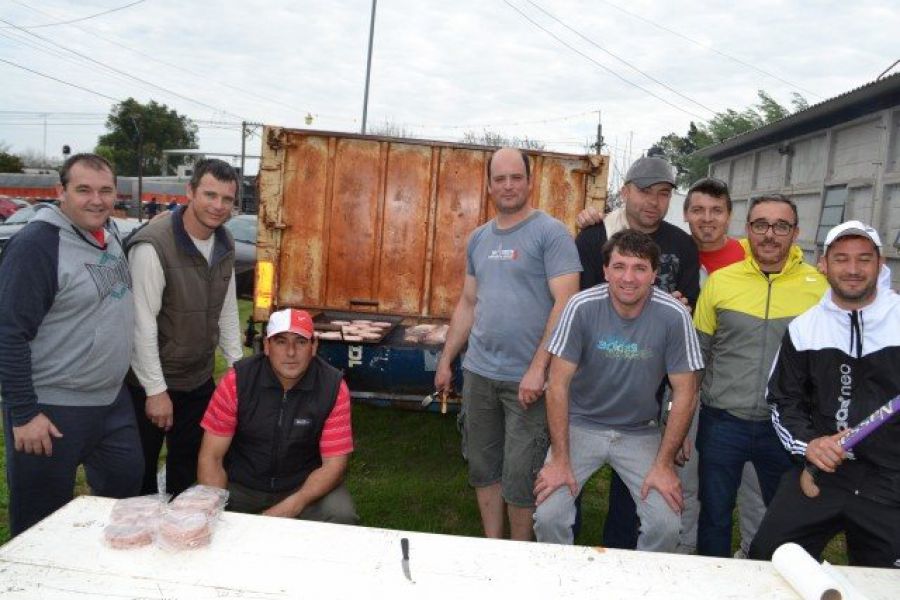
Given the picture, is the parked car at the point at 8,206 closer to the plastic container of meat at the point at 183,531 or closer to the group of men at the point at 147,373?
the group of men at the point at 147,373

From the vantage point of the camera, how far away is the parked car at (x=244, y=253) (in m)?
11.1

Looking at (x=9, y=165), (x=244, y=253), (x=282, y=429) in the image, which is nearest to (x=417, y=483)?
(x=282, y=429)

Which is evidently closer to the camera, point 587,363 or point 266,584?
point 266,584

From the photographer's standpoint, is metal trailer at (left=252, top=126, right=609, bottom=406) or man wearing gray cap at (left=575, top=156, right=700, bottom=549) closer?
man wearing gray cap at (left=575, top=156, right=700, bottom=549)

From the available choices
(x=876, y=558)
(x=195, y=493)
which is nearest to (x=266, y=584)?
(x=195, y=493)

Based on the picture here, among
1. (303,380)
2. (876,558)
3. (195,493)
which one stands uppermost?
(303,380)

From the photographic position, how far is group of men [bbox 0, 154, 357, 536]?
279cm

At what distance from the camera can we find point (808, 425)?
9.27 ft

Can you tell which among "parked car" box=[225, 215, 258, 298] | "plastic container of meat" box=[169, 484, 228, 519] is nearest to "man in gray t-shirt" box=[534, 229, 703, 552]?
"plastic container of meat" box=[169, 484, 228, 519]

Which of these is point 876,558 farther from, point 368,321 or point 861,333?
point 368,321

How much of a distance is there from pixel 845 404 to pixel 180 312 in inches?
116

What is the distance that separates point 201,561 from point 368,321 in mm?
3270

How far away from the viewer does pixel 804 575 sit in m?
2.07

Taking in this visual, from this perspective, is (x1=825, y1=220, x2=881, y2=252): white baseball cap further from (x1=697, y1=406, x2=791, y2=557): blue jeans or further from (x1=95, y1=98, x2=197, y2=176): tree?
(x1=95, y1=98, x2=197, y2=176): tree
